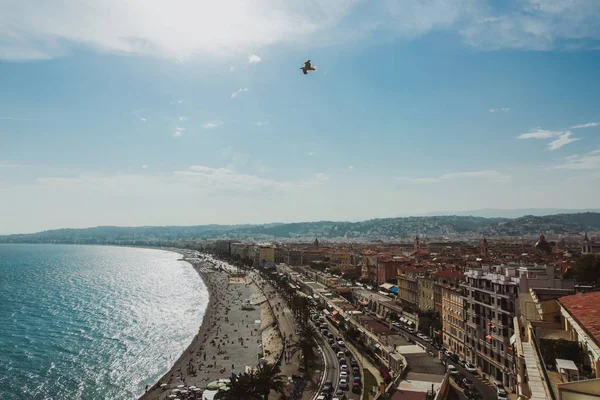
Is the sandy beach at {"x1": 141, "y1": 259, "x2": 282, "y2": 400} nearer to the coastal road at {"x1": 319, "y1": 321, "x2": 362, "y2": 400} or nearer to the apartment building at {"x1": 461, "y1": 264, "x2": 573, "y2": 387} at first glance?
the coastal road at {"x1": 319, "y1": 321, "x2": 362, "y2": 400}

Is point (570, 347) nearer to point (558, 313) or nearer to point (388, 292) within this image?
point (558, 313)

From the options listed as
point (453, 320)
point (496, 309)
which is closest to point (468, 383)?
point (496, 309)

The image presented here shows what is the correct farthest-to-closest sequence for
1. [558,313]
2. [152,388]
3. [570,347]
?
[152,388] < [558,313] < [570,347]

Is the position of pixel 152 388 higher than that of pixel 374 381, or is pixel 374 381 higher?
pixel 374 381

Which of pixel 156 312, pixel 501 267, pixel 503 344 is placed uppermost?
pixel 501 267

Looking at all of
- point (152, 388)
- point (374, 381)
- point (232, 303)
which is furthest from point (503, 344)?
point (232, 303)

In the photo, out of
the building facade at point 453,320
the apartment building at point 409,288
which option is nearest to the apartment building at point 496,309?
the building facade at point 453,320
